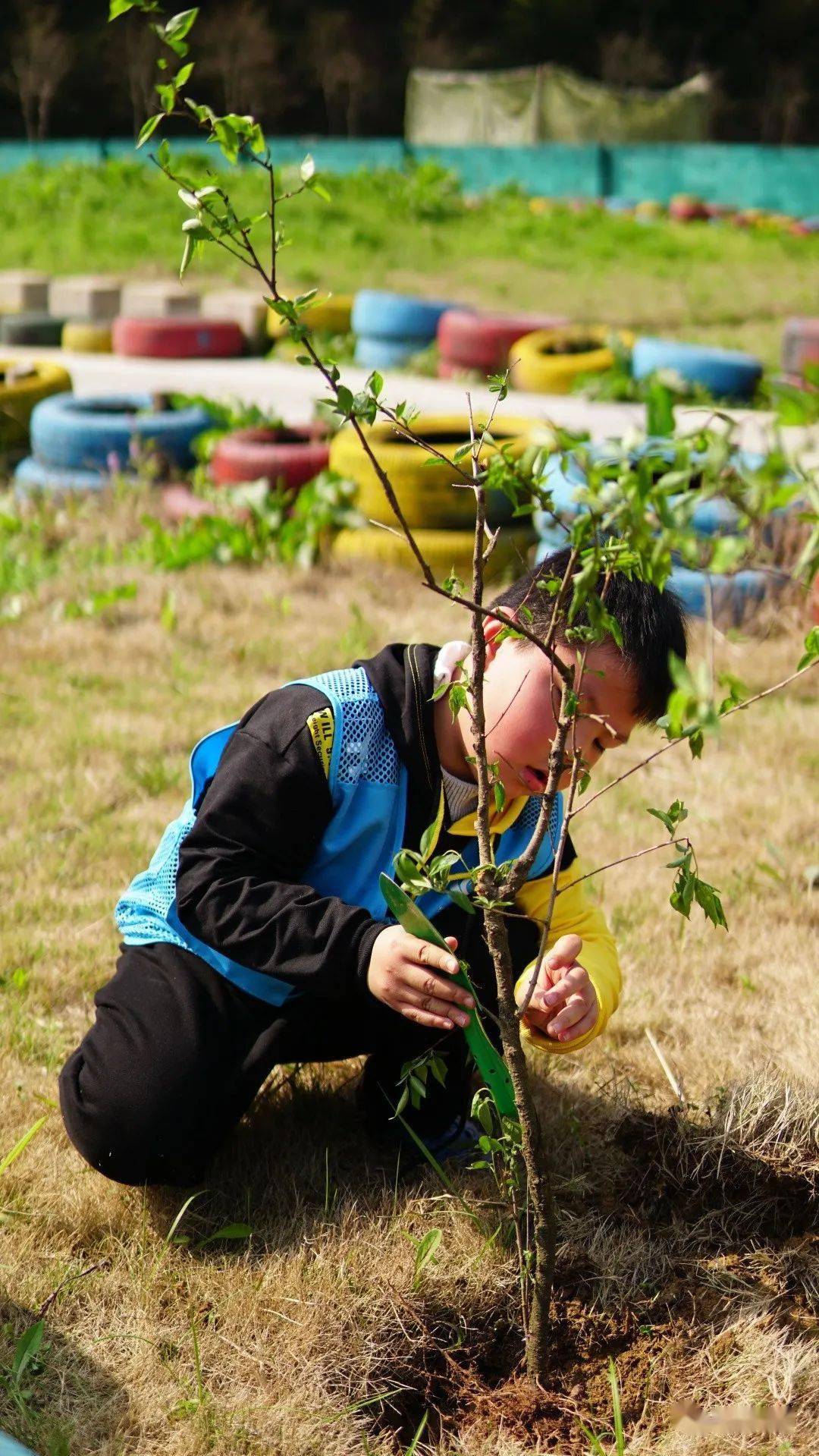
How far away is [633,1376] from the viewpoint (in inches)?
71.9

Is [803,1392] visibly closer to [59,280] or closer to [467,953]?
[467,953]

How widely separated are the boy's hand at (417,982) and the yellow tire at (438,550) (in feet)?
9.47

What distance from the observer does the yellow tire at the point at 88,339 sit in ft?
33.0

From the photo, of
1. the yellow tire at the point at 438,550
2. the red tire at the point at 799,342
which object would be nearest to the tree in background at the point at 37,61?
the red tire at the point at 799,342

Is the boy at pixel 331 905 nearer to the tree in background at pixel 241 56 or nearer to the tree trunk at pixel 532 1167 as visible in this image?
the tree trunk at pixel 532 1167

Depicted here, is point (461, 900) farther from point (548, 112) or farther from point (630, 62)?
point (630, 62)

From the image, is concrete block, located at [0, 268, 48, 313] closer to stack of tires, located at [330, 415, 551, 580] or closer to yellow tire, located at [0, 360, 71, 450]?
yellow tire, located at [0, 360, 71, 450]

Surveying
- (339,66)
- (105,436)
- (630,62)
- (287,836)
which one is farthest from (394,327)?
(630,62)

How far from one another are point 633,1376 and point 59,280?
38.2 feet

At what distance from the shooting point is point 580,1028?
1.88 m

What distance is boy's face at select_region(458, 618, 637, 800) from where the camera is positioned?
5.85 ft

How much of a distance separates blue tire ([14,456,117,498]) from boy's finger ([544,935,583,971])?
412cm

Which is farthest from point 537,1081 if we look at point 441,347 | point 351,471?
point 441,347

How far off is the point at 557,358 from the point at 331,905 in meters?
Answer: 6.97
